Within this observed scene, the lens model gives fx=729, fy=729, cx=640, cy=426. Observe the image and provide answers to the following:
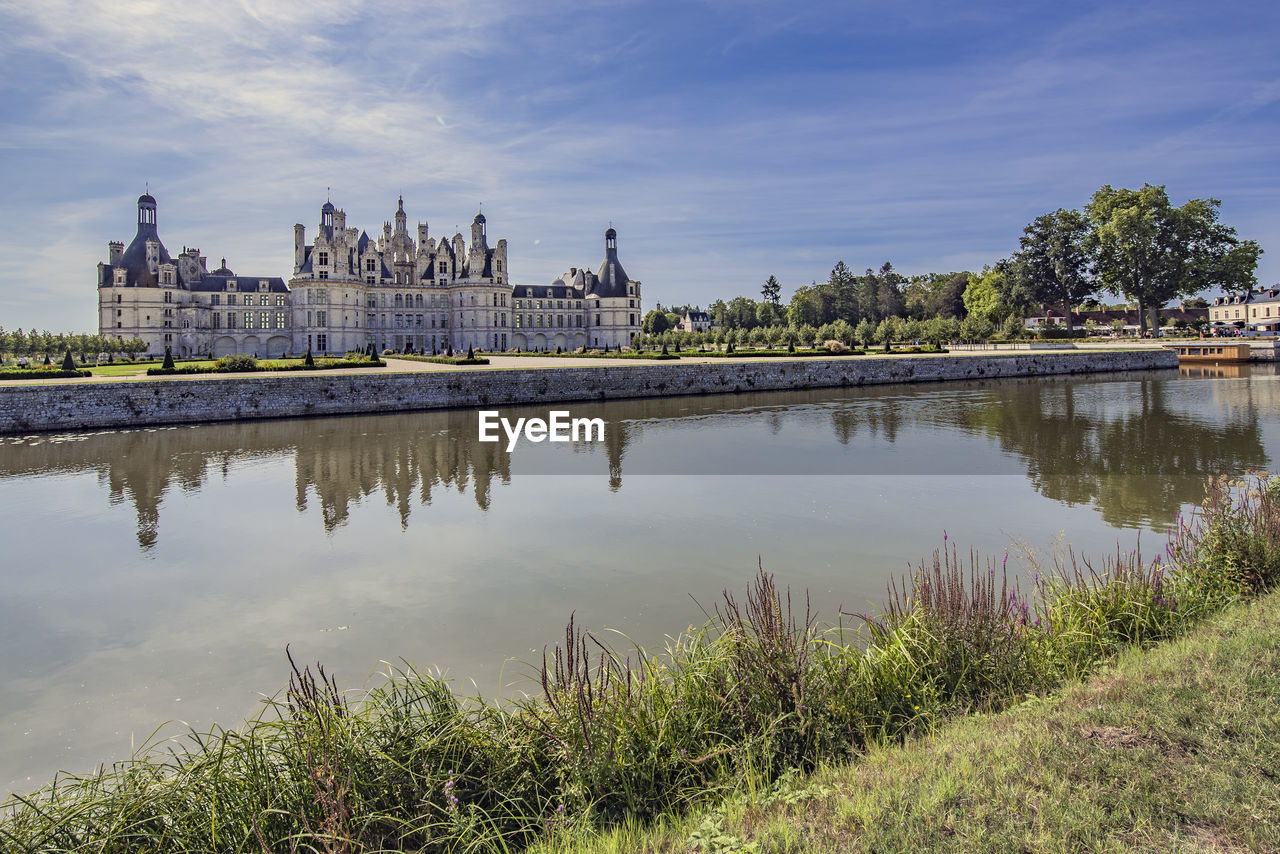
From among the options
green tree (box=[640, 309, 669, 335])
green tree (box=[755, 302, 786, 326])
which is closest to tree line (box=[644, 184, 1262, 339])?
green tree (box=[755, 302, 786, 326])

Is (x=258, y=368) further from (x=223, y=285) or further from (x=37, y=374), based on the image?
(x=223, y=285)

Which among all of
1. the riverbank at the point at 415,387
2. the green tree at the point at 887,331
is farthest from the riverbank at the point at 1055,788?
the green tree at the point at 887,331

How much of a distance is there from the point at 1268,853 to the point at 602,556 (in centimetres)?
756

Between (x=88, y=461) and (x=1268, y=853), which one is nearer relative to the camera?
(x=1268, y=853)

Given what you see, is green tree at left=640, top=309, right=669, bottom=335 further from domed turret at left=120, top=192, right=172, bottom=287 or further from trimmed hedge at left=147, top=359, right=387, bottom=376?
trimmed hedge at left=147, top=359, right=387, bottom=376

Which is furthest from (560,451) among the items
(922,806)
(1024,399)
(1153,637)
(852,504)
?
(1024,399)

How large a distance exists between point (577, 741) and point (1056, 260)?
80273 millimetres

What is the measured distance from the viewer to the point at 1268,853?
295 cm

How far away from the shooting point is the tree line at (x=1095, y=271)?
6244 cm

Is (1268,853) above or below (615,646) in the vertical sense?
above

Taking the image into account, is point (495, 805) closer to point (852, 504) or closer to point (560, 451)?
point (852, 504)

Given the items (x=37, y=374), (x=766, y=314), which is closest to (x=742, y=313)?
(x=766, y=314)

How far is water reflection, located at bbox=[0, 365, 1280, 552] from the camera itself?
14297 mm

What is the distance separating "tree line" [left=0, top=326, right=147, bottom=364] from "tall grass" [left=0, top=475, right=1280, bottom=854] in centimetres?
6295
